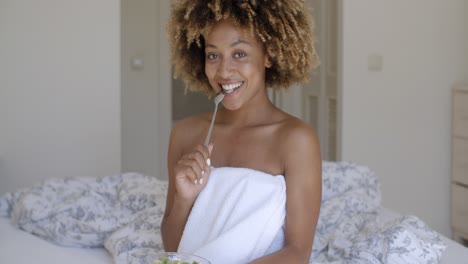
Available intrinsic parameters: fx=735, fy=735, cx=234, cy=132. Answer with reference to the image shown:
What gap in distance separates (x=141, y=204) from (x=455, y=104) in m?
2.13

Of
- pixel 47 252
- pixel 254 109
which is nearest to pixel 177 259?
pixel 254 109

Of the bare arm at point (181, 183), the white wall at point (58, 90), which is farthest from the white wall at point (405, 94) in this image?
the bare arm at point (181, 183)

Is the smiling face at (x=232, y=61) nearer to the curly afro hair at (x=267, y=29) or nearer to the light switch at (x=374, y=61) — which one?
the curly afro hair at (x=267, y=29)

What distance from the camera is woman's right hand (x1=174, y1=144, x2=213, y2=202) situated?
154cm

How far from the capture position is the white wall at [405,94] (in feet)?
12.8

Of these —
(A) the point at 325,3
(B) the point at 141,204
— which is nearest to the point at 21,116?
(B) the point at 141,204

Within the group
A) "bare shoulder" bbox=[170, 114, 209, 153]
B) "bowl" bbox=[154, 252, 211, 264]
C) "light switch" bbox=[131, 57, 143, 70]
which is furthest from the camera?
"light switch" bbox=[131, 57, 143, 70]

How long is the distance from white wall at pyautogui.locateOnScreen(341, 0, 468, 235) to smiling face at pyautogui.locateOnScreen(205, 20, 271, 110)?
2.33 m

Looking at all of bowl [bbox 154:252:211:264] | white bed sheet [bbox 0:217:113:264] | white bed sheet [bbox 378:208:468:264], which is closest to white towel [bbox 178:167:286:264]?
bowl [bbox 154:252:211:264]

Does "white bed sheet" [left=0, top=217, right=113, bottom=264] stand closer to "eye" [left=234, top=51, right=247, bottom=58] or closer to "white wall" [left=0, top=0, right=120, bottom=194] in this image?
"eye" [left=234, top=51, right=247, bottom=58]

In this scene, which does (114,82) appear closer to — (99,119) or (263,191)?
(99,119)

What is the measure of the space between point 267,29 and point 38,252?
0.97 meters

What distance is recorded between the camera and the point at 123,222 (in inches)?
89.2

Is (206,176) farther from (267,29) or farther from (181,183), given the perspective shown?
(267,29)
